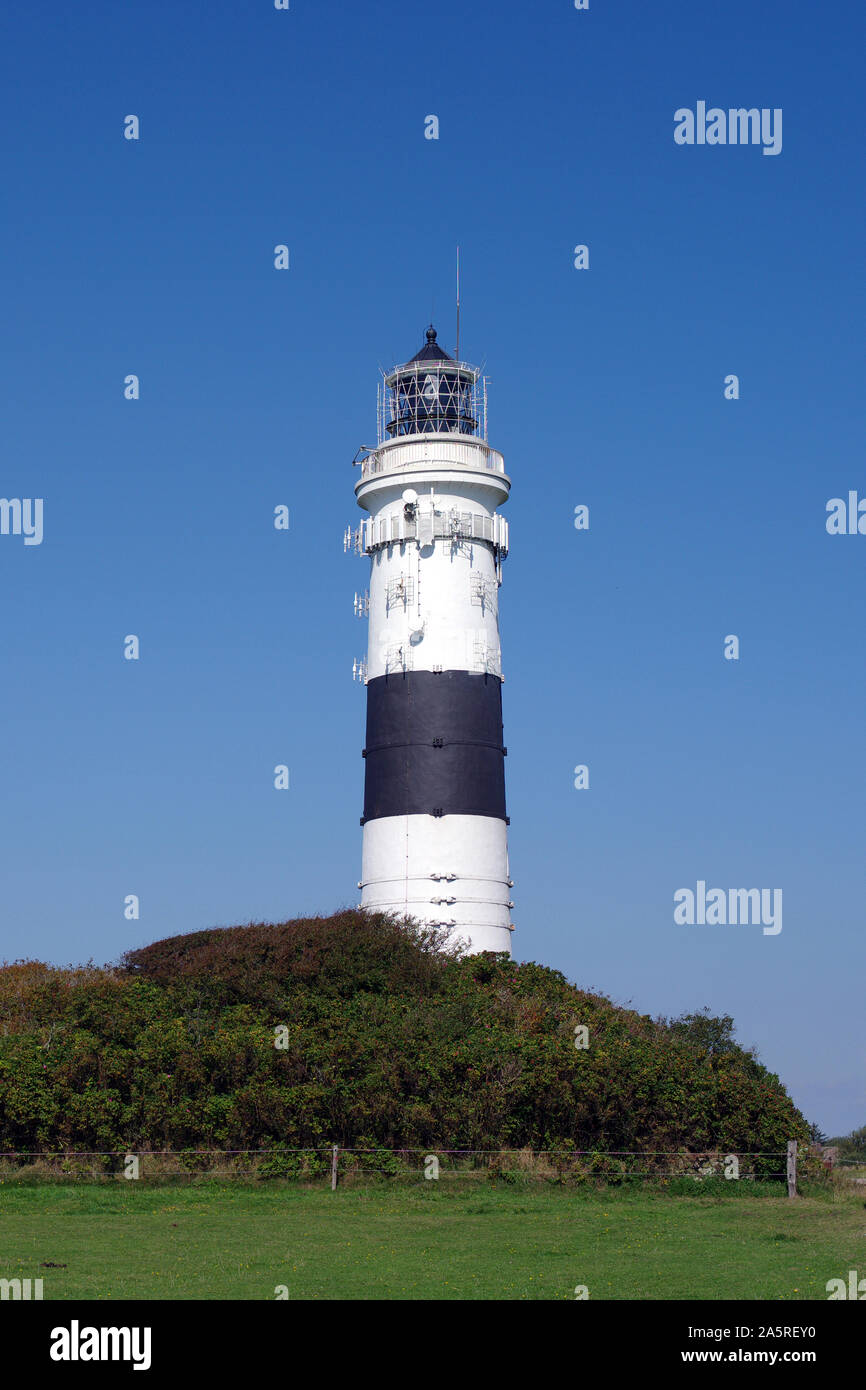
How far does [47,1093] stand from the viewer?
110 feet

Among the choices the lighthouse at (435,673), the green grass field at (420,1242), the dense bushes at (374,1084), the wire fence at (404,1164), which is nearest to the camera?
the green grass field at (420,1242)

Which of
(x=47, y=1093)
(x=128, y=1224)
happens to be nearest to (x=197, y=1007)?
(x=47, y=1093)

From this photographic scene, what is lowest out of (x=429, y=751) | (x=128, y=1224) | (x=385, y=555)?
(x=128, y=1224)

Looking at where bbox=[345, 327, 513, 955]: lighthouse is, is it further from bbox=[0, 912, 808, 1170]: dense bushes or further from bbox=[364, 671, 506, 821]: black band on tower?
bbox=[0, 912, 808, 1170]: dense bushes

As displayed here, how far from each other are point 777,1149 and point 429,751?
1551 centimetres

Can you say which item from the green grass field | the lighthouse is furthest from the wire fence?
the lighthouse

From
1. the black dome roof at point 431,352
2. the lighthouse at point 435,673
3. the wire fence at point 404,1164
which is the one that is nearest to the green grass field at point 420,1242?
the wire fence at point 404,1164

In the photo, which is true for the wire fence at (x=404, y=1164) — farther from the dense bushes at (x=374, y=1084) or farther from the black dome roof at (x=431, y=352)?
the black dome roof at (x=431, y=352)

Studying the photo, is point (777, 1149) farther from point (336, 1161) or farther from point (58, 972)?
point (58, 972)

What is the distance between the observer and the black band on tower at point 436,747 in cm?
4406

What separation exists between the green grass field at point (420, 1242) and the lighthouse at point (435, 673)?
13.5m

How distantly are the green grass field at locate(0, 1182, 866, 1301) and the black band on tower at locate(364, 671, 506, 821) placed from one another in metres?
14.6

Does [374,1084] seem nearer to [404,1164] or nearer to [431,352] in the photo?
[404,1164]
